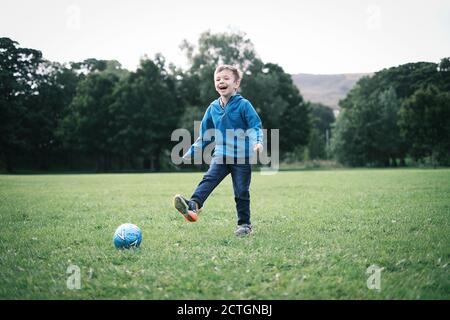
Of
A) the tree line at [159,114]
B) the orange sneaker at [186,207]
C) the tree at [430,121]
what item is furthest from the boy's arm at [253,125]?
the tree at [430,121]

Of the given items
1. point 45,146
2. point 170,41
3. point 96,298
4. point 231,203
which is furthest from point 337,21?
point 45,146

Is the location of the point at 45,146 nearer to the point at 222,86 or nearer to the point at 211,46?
the point at 211,46

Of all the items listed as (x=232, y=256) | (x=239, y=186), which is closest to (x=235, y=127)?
(x=239, y=186)

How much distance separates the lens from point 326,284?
3.21 meters

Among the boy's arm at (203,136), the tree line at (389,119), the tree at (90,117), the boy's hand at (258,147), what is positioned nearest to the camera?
the boy's hand at (258,147)

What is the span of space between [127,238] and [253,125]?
2493 mm

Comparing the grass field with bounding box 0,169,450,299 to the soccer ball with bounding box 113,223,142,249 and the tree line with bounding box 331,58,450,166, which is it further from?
the tree line with bounding box 331,58,450,166

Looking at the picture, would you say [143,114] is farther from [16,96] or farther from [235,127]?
[235,127]

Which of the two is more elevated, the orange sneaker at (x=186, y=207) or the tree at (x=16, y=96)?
the tree at (x=16, y=96)

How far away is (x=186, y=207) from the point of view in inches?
208

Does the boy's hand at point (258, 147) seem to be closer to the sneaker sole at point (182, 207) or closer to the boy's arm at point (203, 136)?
the boy's arm at point (203, 136)

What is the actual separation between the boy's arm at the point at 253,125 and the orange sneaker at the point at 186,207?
129 centimetres

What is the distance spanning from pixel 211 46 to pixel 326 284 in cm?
5046

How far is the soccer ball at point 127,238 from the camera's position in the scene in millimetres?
4691
